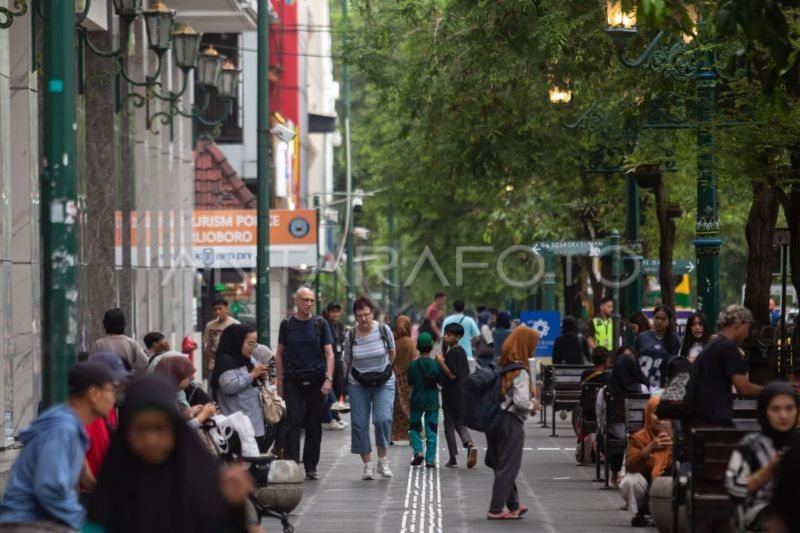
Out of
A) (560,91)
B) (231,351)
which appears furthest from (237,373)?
(560,91)

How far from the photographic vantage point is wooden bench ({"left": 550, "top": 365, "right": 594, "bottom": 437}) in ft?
91.8

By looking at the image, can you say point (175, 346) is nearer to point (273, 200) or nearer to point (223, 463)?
point (223, 463)

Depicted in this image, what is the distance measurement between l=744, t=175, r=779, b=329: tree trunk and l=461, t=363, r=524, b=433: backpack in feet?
21.9

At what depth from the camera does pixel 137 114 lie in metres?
27.8

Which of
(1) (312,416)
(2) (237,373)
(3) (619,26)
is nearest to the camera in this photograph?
(2) (237,373)

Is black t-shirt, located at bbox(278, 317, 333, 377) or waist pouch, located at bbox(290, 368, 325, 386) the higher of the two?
black t-shirt, located at bbox(278, 317, 333, 377)

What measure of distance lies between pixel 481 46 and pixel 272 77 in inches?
1325

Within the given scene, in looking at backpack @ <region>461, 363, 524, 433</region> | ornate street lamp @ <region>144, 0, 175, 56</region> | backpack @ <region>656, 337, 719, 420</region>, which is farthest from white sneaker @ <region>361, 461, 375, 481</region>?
backpack @ <region>656, 337, 719, 420</region>

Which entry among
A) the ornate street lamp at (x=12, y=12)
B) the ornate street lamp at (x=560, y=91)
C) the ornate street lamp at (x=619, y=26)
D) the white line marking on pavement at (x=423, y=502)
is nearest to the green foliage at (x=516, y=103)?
the ornate street lamp at (x=560, y=91)

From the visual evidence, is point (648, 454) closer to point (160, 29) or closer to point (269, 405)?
point (269, 405)

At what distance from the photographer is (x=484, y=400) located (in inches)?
628

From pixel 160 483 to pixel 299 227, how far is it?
81.8 ft

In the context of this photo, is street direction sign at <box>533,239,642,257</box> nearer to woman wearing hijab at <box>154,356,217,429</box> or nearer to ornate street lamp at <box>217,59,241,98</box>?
ornate street lamp at <box>217,59,241,98</box>

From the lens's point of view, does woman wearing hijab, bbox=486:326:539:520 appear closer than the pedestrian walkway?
No
